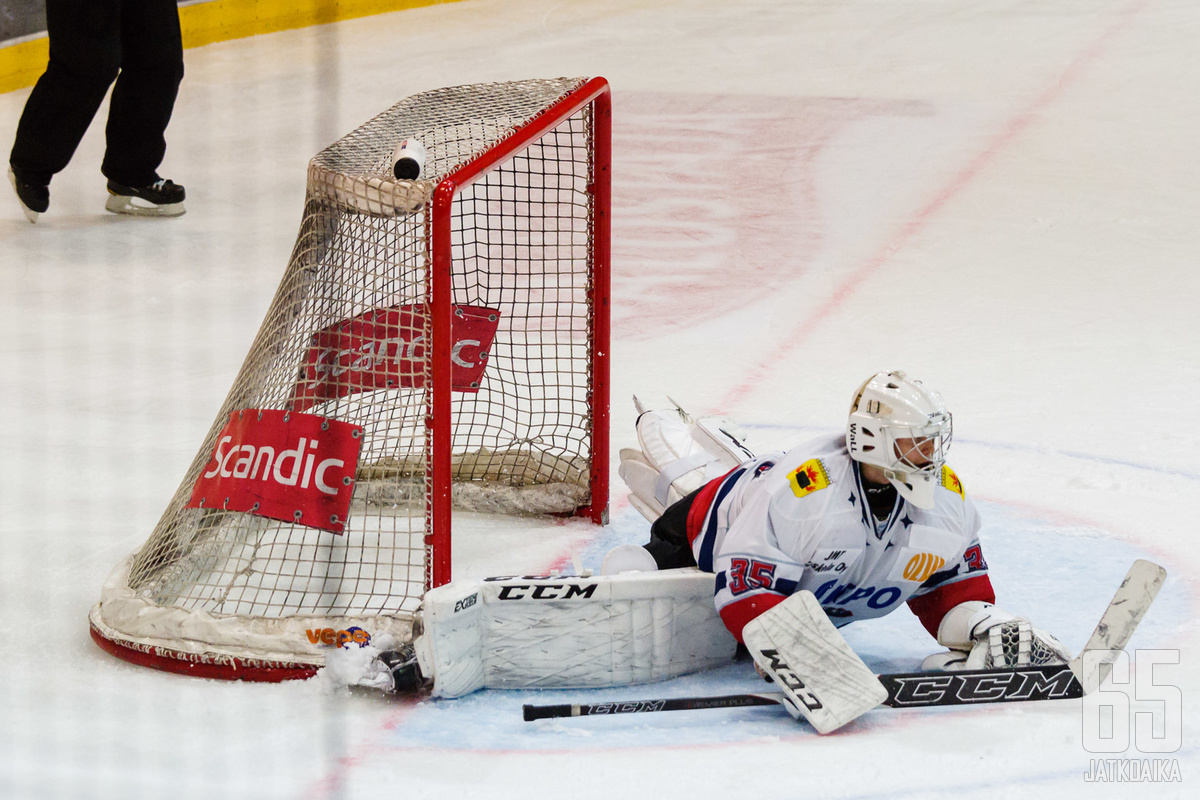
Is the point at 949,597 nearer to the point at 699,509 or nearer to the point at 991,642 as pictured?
the point at 991,642

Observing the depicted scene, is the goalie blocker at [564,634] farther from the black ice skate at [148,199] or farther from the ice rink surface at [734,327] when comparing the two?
the black ice skate at [148,199]

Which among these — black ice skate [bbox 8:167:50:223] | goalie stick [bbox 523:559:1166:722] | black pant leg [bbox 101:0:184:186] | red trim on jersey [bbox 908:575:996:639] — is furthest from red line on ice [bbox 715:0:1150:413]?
black ice skate [bbox 8:167:50:223]

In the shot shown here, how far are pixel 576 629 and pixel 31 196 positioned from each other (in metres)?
3.74

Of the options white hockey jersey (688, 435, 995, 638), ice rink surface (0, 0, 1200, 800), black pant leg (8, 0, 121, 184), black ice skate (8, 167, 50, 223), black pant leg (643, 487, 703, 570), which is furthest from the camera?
black ice skate (8, 167, 50, 223)

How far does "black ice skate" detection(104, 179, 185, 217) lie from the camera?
5895 millimetres

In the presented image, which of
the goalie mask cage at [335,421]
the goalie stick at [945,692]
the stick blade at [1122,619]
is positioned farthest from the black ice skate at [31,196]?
the stick blade at [1122,619]

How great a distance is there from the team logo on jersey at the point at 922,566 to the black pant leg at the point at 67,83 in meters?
3.59

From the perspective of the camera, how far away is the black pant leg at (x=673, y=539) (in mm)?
2941

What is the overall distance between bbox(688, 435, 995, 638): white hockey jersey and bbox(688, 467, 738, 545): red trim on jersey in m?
0.06

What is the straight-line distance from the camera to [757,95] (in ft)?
24.0

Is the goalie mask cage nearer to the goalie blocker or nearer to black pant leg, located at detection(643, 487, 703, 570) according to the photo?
the goalie blocker

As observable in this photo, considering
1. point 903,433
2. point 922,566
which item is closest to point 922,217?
point 922,566

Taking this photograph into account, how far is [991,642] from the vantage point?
2.64 m

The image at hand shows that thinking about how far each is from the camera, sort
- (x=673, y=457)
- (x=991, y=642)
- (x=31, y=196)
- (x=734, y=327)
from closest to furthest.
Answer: (x=991, y=642)
(x=673, y=457)
(x=734, y=327)
(x=31, y=196)
